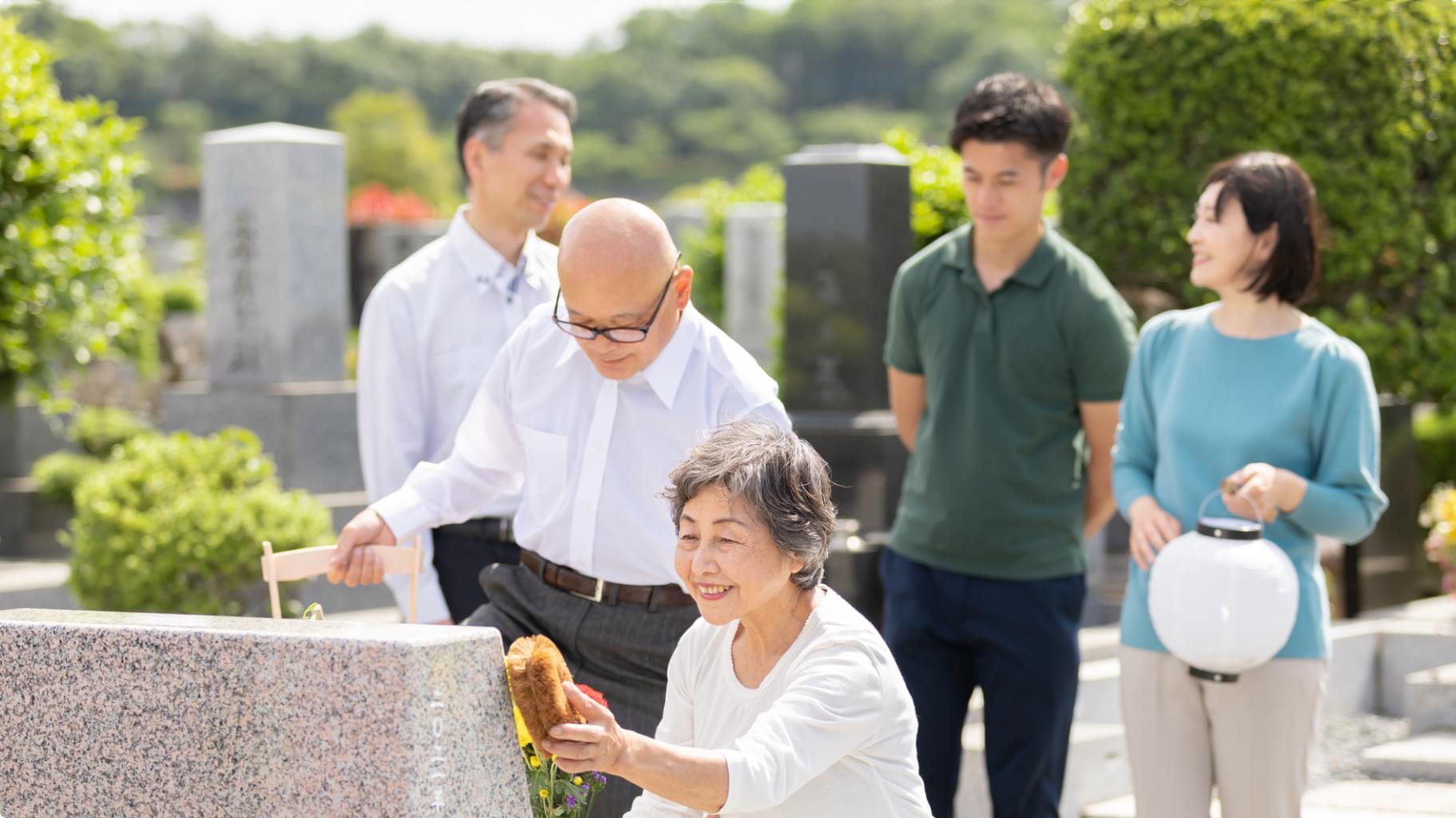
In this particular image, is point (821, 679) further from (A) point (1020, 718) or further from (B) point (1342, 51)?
(B) point (1342, 51)

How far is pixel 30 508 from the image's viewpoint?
1098cm

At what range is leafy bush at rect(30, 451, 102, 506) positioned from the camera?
424 inches

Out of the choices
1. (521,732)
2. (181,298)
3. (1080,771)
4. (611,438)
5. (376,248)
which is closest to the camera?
(521,732)

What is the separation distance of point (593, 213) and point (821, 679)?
1.01m

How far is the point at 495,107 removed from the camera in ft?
14.4

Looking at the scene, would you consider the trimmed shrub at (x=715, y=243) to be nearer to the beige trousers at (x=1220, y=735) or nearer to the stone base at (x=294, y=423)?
the stone base at (x=294, y=423)

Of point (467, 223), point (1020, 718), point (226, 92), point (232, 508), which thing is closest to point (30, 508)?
point (232, 508)

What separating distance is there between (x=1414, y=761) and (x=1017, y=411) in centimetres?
273

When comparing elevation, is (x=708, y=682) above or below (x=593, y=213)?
below

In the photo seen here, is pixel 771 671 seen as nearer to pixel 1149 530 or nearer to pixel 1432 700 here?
pixel 1149 530

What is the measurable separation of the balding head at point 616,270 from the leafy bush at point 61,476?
8282mm

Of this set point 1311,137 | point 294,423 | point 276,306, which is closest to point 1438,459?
point 1311,137

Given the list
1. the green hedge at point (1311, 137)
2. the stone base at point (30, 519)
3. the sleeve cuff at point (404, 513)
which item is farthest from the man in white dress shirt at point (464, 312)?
the stone base at point (30, 519)

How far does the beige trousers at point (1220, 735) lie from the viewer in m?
3.53
